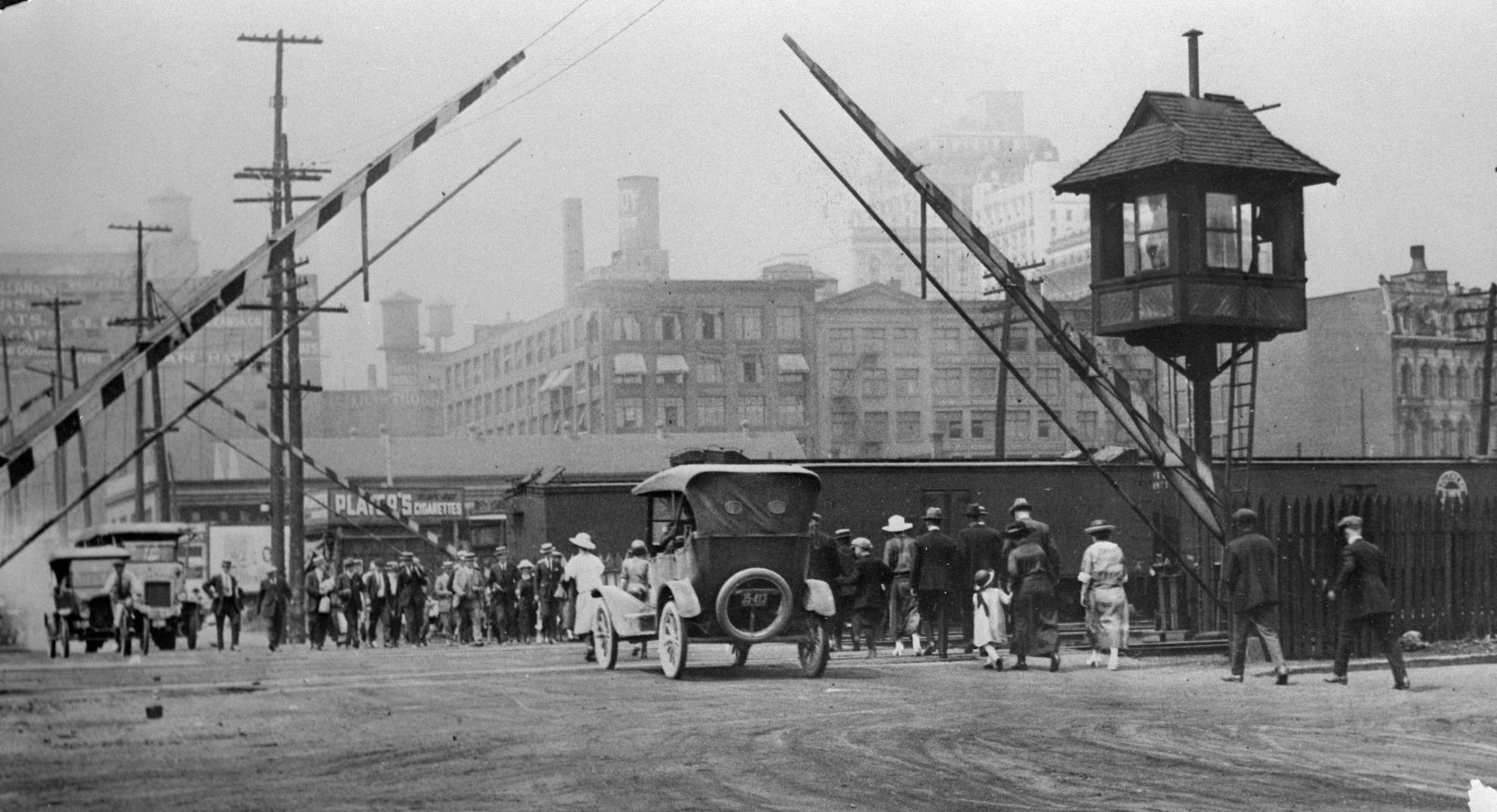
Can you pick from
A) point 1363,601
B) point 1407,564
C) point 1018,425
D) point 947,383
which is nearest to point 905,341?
point 947,383

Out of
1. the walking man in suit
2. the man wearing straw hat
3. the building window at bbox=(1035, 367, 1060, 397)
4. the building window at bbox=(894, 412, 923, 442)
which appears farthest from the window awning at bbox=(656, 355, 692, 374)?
the man wearing straw hat

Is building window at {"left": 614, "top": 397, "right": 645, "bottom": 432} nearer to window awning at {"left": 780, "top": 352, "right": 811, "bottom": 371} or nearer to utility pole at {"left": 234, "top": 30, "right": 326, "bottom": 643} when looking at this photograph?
window awning at {"left": 780, "top": 352, "right": 811, "bottom": 371}

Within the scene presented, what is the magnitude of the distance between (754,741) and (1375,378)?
2217 inches

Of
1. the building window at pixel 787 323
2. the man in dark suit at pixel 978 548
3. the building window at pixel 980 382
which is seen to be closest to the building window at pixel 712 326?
the building window at pixel 787 323

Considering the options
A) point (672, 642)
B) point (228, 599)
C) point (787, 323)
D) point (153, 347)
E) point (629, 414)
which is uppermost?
point (787, 323)

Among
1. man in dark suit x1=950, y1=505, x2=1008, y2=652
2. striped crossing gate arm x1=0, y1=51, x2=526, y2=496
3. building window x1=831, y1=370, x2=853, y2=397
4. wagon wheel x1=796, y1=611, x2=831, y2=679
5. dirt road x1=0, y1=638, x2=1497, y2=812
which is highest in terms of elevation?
building window x1=831, y1=370, x2=853, y2=397

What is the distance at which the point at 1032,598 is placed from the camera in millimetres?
19312

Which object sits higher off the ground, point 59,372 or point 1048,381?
point 1048,381

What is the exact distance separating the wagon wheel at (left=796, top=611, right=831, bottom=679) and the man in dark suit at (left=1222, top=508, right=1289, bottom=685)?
13.8ft

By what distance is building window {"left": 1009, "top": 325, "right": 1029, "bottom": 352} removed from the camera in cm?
7988

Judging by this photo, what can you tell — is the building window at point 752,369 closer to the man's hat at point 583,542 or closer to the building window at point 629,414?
the building window at point 629,414

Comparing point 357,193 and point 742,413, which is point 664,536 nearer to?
point 357,193

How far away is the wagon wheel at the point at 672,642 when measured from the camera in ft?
58.3

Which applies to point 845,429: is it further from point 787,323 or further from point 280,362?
point 280,362
